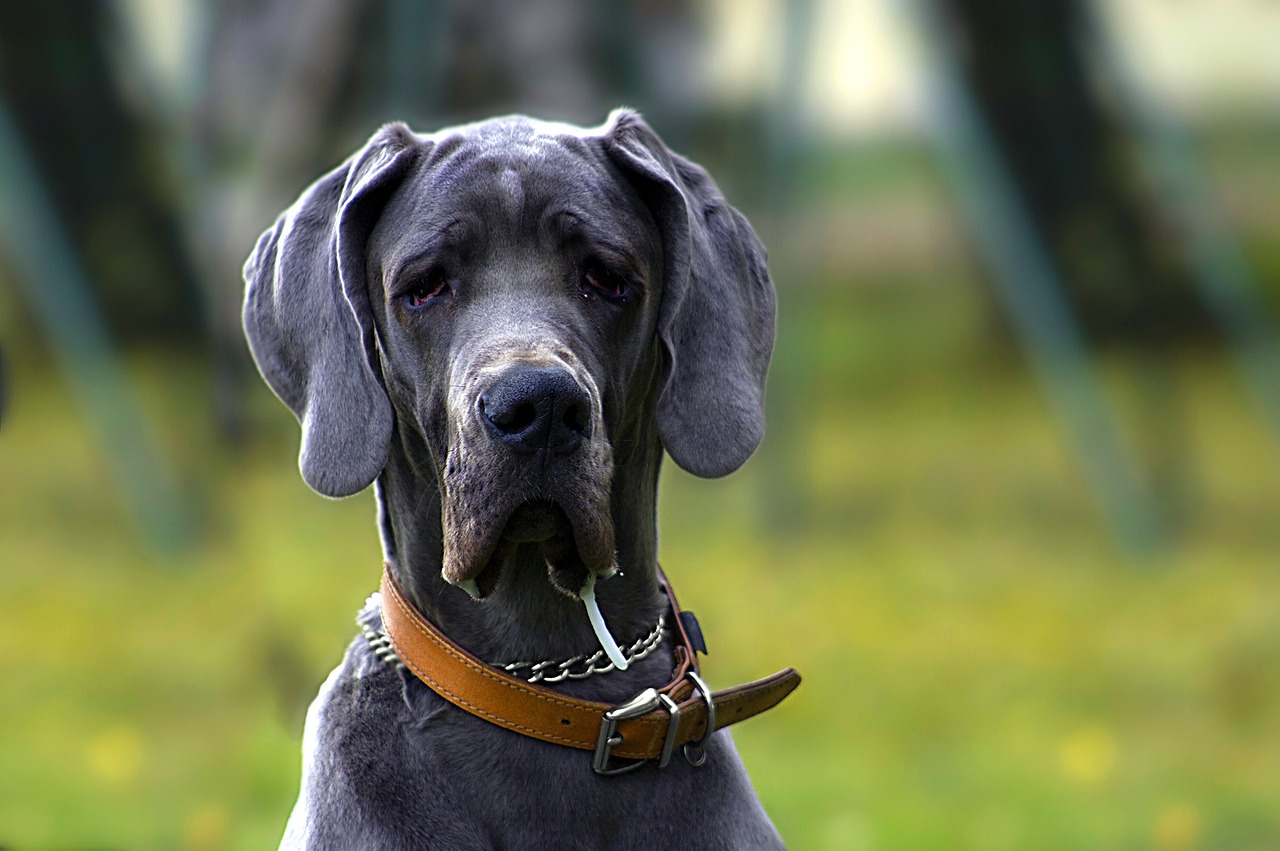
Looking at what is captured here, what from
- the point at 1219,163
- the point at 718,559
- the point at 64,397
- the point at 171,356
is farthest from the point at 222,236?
the point at 1219,163

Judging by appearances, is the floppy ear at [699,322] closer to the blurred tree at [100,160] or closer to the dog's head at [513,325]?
the dog's head at [513,325]

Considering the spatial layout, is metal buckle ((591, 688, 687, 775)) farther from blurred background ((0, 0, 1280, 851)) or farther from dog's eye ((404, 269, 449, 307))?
blurred background ((0, 0, 1280, 851))

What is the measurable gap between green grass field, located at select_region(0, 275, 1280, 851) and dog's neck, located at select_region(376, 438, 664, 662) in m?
2.85

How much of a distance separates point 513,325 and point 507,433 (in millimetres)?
219

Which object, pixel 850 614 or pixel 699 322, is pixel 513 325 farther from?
pixel 850 614

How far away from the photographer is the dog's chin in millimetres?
2971

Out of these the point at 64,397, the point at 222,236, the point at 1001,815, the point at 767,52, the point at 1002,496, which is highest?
the point at 767,52

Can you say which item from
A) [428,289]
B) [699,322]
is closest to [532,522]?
[428,289]

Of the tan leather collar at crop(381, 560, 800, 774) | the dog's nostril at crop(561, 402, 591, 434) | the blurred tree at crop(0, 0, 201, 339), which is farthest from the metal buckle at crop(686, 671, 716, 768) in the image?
the blurred tree at crop(0, 0, 201, 339)

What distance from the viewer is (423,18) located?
8453 millimetres

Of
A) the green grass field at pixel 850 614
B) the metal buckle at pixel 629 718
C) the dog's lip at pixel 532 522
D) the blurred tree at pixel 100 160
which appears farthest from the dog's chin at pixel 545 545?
the blurred tree at pixel 100 160

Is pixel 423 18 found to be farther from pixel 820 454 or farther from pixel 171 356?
pixel 820 454

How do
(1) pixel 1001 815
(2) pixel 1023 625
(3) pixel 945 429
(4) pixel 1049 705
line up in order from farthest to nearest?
1. (3) pixel 945 429
2. (2) pixel 1023 625
3. (4) pixel 1049 705
4. (1) pixel 1001 815

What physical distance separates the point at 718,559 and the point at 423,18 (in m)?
3.15
